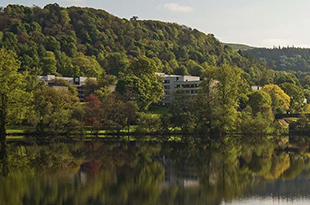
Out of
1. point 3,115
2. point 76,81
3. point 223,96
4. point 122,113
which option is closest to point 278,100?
point 223,96

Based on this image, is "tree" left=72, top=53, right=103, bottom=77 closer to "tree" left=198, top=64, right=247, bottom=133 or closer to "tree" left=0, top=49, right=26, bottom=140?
"tree" left=198, top=64, right=247, bottom=133

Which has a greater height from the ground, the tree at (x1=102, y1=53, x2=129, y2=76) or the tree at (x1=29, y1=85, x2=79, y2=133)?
the tree at (x1=102, y1=53, x2=129, y2=76)

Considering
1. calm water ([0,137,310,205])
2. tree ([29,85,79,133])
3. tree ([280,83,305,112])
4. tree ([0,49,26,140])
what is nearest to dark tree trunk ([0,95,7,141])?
tree ([0,49,26,140])

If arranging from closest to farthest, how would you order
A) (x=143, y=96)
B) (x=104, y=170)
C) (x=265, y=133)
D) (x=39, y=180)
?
(x=39, y=180), (x=104, y=170), (x=265, y=133), (x=143, y=96)

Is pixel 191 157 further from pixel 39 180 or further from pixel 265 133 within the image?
pixel 265 133

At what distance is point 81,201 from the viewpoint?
98.0 ft

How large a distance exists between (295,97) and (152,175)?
11135cm

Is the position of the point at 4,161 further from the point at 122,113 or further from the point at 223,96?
the point at 223,96

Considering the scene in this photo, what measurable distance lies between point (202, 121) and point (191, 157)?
34.1 meters

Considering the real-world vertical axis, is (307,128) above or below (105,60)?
below

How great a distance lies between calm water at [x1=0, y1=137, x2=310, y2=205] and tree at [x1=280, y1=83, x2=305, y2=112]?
248 feet

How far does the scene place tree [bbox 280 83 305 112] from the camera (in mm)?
135125

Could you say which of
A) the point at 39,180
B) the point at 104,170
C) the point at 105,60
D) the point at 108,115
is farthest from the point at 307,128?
the point at 105,60

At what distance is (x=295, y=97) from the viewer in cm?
14238
